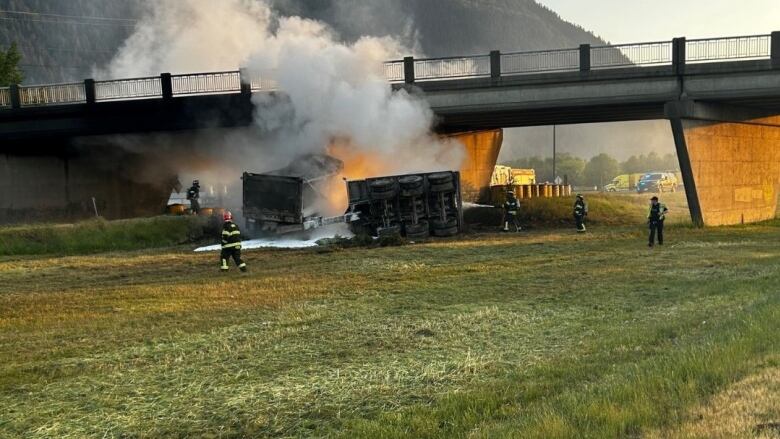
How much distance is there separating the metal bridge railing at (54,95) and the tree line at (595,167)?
8626cm

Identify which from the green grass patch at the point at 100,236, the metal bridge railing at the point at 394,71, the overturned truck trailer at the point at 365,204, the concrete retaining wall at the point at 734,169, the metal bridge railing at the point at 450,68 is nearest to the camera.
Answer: the overturned truck trailer at the point at 365,204

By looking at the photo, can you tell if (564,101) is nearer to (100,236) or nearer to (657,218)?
(657,218)

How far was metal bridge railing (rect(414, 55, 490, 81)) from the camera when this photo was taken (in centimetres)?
2386

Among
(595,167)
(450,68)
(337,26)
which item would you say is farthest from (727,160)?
(595,167)

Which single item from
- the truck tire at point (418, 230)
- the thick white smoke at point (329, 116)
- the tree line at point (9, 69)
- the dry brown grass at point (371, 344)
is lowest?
the dry brown grass at point (371, 344)

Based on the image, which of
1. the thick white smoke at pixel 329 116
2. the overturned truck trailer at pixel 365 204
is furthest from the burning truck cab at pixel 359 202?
the thick white smoke at pixel 329 116

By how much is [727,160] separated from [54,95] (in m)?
25.9

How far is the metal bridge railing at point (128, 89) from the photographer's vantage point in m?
25.2

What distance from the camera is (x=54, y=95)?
25.6 meters

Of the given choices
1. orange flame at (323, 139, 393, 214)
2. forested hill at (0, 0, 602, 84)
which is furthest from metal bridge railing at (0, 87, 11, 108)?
forested hill at (0, 0, 602, 84)

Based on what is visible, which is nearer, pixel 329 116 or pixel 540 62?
pixel 329 116

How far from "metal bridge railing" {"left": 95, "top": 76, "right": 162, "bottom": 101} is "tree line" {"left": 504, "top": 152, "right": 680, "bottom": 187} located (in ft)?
279

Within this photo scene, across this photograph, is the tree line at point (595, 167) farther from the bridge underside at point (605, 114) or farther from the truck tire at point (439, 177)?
the truck tire at point (439, 177)

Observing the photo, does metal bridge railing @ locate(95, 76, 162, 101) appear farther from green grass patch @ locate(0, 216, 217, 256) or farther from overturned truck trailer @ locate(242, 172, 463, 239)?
overturned truck trailer @ locate(242, 172, 463, 239)
